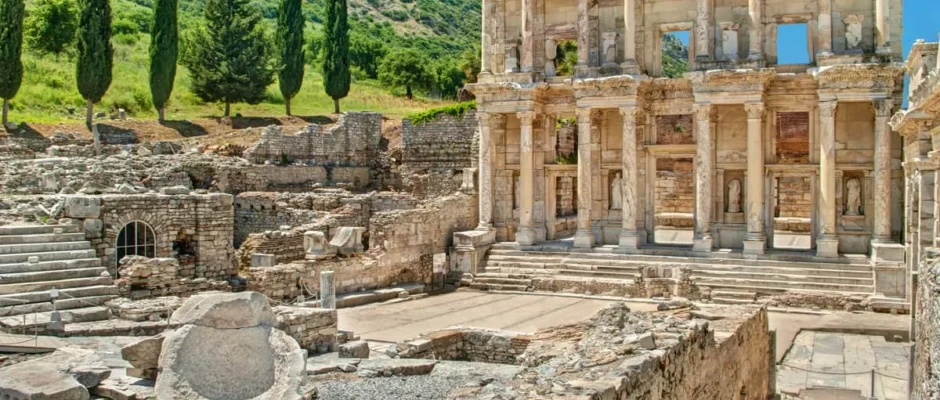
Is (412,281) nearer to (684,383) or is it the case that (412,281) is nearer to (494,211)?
(494,211)

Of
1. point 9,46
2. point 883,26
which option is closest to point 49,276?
point 883,26

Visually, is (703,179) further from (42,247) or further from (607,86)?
(42,247)

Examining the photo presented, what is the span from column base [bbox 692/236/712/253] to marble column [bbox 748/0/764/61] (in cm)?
530

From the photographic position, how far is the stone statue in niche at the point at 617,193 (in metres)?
28.2

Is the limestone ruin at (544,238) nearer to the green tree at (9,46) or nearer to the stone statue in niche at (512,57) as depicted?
the stone statue in niche at (512,57)

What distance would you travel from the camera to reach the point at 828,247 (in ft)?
79.4

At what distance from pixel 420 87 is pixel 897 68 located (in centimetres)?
3976

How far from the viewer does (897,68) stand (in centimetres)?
2316

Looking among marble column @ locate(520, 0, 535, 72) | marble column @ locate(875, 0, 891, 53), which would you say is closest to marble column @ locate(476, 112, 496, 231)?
marble column @ locate(520, 0, 535, 72)

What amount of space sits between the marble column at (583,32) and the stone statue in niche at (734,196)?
576cm

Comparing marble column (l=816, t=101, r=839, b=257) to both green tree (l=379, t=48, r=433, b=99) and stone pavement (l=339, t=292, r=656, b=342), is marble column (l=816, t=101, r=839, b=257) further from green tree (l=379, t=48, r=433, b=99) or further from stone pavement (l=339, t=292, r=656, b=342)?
green tree (l=379, t=48, r=433, b=99)

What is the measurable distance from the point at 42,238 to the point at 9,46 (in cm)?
2221

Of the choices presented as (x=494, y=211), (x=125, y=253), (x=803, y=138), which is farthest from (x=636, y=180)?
(x=125, y=253)

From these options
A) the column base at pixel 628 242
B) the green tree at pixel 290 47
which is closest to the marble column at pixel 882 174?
the column base at pixel 628 242
